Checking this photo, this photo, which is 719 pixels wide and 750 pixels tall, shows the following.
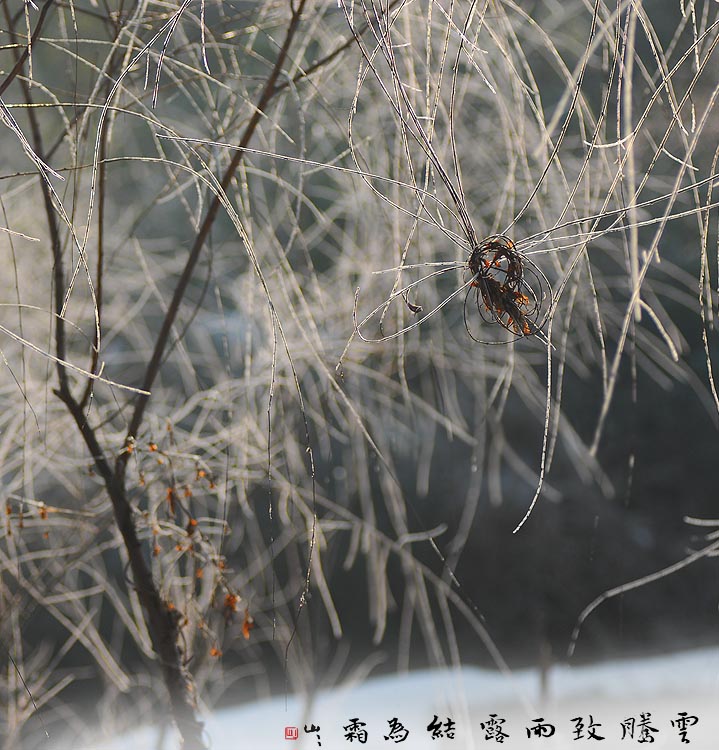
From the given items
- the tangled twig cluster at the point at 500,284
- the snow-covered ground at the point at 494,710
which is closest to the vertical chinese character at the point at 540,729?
the snow-covered ground at the point at 494,710

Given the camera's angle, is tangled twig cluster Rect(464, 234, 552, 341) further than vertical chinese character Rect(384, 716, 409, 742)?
No

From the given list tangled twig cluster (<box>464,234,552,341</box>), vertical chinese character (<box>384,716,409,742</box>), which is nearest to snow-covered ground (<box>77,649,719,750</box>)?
vertical chinese character (<box>384,716,409,742</box>)

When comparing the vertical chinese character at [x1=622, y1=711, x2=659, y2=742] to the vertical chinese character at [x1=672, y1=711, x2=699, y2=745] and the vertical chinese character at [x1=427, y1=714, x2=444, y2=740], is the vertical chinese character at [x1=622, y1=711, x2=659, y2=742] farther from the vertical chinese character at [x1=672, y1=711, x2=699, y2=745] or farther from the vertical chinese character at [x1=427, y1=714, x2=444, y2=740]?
the vertical chinese character at [x1=427, y1=714, x2=444, y2=740]

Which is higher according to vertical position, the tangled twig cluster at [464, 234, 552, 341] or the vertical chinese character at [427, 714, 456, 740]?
the tangled twig cluster at [464, 234, 552, 341]

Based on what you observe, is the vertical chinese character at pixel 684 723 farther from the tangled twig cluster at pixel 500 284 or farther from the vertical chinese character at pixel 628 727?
the tangled twig cluster at pixel 500 284

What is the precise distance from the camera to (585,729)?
2.20 ft

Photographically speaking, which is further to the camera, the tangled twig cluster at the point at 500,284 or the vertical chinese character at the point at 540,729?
the vertical chinese character at the point at 540,729

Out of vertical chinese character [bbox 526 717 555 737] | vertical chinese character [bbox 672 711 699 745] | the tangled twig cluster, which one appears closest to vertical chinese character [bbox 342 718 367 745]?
vertical chinese character [bbox 526 717 555 737]

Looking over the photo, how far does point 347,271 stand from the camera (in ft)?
2.36

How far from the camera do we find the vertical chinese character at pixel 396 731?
64 cm

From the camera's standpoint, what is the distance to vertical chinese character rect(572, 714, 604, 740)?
2.14 ft

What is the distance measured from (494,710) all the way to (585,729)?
0.26ft

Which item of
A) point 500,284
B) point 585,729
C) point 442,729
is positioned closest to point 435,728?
point 442,729

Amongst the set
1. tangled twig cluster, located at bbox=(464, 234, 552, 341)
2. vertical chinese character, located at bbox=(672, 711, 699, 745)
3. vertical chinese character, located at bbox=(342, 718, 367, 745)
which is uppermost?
tangled twig cluster, located at bbox=(464, 234, 552, 341)
